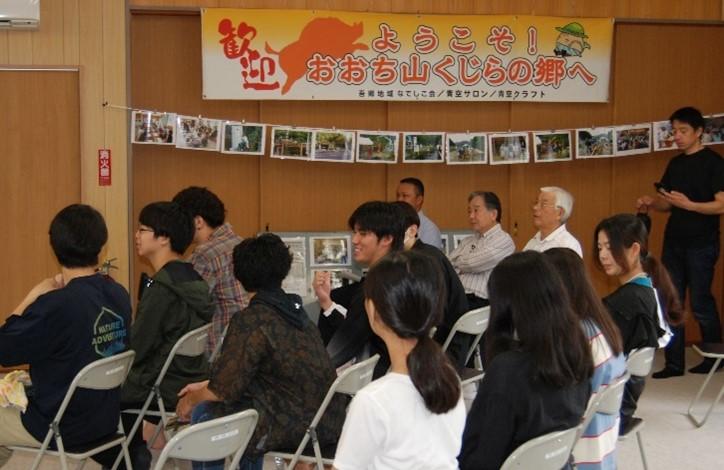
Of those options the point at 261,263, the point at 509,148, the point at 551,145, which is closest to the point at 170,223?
the point at 261,263

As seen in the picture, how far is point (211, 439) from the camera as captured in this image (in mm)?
2512

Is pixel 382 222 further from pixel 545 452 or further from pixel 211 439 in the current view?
pixel 545 452

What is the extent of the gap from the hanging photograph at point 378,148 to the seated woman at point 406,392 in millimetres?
4148

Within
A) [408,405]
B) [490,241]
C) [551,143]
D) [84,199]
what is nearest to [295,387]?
[408,405]

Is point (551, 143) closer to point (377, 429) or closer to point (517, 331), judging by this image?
point (517, 331)

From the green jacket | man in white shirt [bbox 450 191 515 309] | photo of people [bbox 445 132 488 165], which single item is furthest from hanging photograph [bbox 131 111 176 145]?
the green jacket

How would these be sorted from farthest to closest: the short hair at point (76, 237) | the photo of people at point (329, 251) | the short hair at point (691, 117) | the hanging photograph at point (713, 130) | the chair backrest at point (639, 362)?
the hanging photograph at point (713, 130), the photo of people at point (329, 251), the short hair at point (691, 117), the chair backrest at point (639, 362), the short hair at point (76, 237)

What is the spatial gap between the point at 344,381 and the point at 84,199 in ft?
11.3

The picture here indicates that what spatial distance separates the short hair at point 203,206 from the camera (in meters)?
4.28

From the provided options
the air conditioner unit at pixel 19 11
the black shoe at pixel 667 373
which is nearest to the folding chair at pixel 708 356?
the black shoe at pixel 667 373

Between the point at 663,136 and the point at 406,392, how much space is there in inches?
197

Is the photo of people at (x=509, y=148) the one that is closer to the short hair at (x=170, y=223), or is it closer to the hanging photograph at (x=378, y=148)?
the hanging photograph at (x=378, y=148)

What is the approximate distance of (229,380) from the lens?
2883mm

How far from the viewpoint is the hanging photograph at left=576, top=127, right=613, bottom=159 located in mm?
6430
